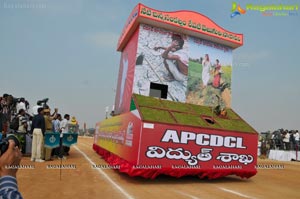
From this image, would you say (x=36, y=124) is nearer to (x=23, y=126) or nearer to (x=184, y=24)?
(x=23, y=126)

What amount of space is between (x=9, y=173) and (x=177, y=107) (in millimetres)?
8549

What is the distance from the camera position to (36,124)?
10.4 metres

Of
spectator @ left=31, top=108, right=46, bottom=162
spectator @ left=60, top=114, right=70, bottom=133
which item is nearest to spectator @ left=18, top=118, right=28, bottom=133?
spectator @ left=31, top=108, right=46, bottom=162

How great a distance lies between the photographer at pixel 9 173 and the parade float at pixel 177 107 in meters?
5.71

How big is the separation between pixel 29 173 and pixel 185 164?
15.2ft

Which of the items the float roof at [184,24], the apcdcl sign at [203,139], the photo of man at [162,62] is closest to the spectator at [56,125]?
the photo of man at [162,62]

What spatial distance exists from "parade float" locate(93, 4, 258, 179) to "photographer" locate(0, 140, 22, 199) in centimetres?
571

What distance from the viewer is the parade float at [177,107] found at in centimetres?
776

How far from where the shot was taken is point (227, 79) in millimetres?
19391

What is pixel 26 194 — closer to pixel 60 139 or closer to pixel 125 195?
pixel 125 195

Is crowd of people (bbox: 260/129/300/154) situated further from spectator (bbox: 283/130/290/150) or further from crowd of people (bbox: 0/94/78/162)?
crowd of people (bbox: 0/94/78/162)

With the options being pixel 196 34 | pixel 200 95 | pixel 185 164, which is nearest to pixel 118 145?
pixel 185 164

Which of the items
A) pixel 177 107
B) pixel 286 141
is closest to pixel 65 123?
pixel 177 107

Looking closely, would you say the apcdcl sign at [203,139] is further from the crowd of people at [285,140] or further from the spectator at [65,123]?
the crowd of people at [285,140]
